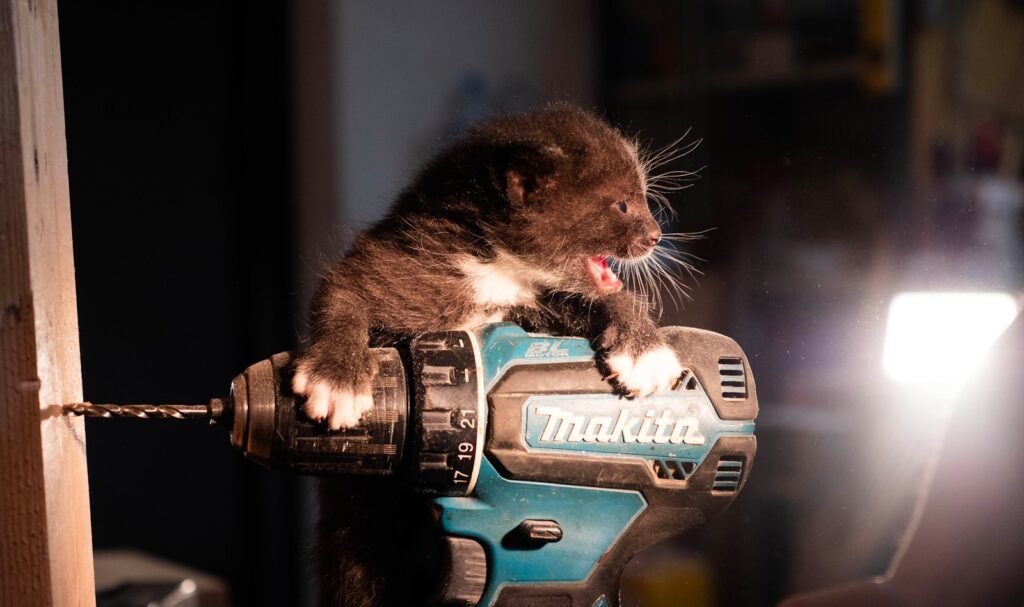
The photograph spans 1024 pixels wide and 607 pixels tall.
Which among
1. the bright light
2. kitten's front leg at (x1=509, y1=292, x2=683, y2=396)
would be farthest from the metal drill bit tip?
the bright light

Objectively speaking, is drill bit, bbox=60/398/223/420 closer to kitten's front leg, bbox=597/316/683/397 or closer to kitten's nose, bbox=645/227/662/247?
kitten's front leg, bbox=597/316/683/397

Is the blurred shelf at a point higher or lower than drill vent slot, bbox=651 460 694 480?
higher

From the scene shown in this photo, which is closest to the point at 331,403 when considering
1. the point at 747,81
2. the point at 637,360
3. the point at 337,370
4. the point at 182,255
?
the point at 337,370

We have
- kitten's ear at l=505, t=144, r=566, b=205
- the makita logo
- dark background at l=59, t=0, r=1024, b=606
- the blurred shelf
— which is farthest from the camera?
the blurred shelf

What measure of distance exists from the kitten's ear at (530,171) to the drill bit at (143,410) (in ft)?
1.27

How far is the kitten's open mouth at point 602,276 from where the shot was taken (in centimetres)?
96

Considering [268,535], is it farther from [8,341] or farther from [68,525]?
[8,341]

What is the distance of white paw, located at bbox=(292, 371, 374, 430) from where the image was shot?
719 millimetres

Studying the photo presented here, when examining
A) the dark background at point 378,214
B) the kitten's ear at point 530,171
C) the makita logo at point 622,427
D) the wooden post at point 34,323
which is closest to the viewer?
the wooden post at point 34,323

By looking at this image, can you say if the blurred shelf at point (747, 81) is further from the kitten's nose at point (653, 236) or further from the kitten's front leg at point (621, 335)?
the kitten's front leg at point (621, 335)

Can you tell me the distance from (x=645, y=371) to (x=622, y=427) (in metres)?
0.06

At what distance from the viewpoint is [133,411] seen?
0.75 meters

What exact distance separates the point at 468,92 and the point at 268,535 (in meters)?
0.81

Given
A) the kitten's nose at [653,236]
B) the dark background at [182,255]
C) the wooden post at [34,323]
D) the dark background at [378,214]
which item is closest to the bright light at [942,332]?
the dark background at [378,214]
